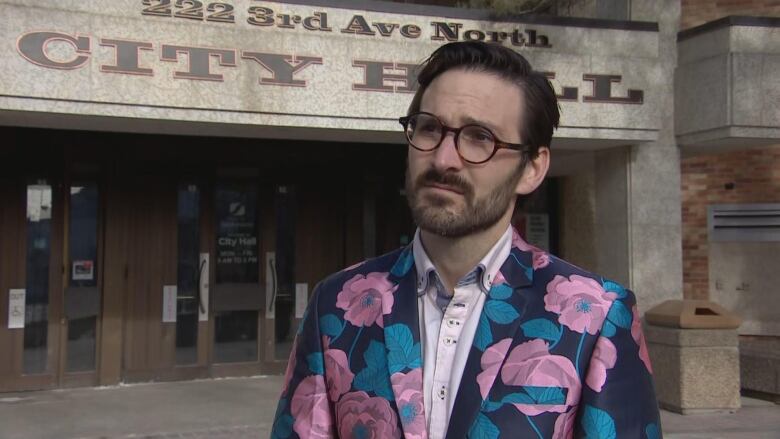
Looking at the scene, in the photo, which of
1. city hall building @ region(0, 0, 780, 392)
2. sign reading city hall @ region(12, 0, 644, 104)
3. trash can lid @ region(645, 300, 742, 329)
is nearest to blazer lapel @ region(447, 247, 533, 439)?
sign reading city hall @ region(12, 0, 644, 104)

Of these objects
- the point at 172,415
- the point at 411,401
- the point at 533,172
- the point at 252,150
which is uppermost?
the point at 252,150

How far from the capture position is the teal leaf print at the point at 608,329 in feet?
4.99

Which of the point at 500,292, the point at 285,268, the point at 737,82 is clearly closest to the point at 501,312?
the point at 500,292

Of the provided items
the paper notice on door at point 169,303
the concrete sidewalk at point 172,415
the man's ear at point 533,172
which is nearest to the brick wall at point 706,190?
the concrete sidewalk at point 172,415

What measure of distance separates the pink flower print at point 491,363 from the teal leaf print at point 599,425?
0.20m

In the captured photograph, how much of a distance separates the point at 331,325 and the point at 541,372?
0.50 meters

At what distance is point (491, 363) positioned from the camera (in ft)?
4.95

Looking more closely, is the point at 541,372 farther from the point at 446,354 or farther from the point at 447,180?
the point at 447,180

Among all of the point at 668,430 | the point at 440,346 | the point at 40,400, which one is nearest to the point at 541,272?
the point at 440,346

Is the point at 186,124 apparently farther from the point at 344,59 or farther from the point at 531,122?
the point at 531,122

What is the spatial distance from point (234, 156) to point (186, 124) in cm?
226

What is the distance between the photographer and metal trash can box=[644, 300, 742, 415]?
7457 millimetres

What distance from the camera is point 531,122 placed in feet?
5.62

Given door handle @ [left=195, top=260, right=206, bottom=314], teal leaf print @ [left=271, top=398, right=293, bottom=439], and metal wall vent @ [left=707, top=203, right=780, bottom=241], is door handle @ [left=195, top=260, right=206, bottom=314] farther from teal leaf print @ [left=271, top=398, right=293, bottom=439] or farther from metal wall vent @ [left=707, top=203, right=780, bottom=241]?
teal leaf print @ [left=271, top=398, right=293, bottom=439]
